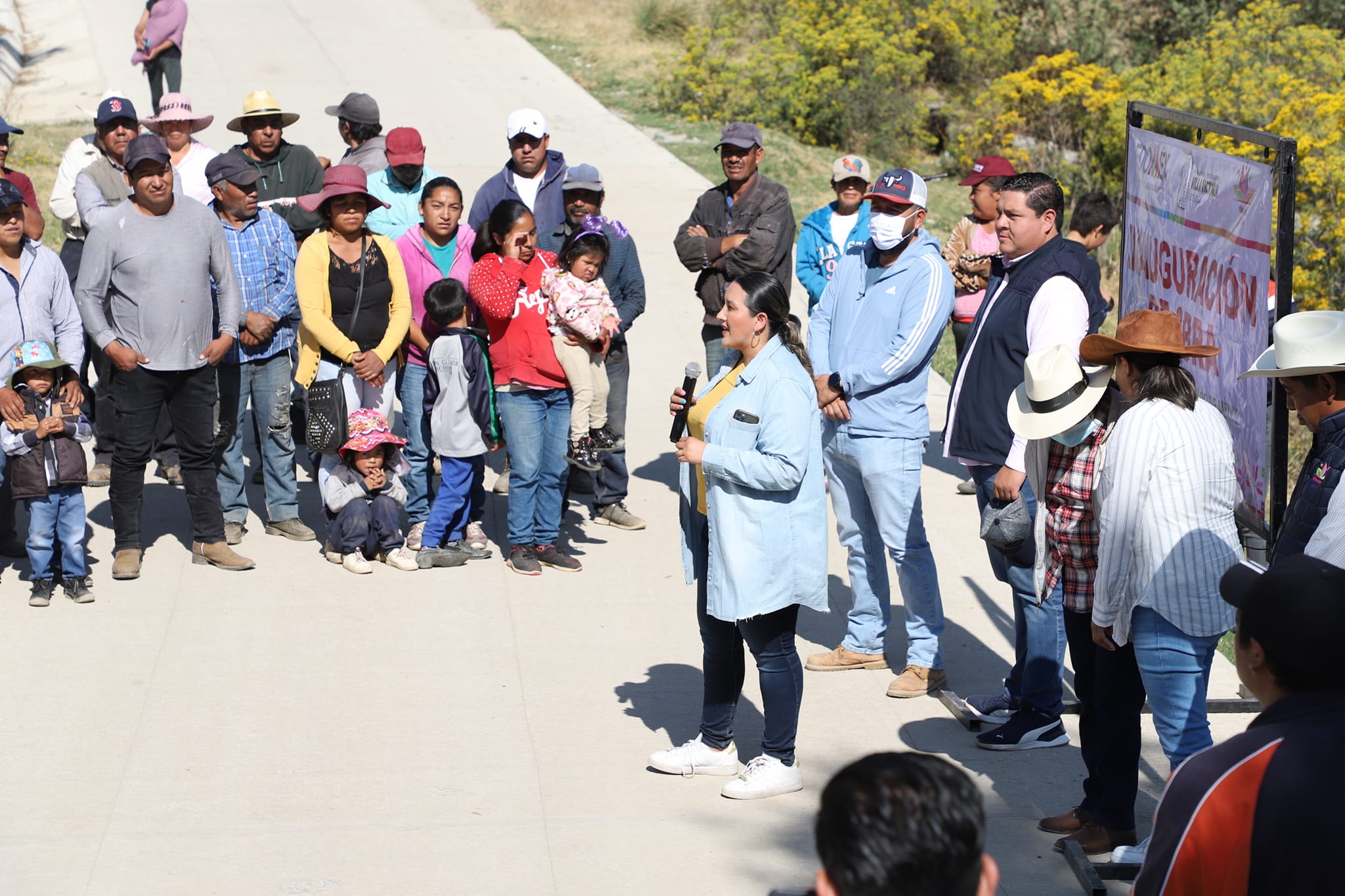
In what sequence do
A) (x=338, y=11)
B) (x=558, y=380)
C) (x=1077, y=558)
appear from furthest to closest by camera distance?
(x=338, y=11) → (x=558, y=380) → (x=1077, y=558)

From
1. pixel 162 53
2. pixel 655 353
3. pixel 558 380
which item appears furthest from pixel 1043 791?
pixel 162 53

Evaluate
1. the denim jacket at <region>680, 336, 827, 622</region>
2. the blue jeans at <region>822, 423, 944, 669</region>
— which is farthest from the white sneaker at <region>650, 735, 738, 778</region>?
the blue jeans at <region>822, 423, 944, 669</region>

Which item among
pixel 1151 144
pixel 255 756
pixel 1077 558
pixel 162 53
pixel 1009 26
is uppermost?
pixel 1009 26

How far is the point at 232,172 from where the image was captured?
7328 millimetres

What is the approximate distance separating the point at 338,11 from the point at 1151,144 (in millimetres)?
22084

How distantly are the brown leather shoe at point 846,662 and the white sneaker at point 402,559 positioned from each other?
2.28m

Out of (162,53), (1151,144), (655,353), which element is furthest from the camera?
(162,53)

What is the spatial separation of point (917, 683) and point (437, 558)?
107 inches

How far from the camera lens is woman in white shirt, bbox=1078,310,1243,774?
4070mm

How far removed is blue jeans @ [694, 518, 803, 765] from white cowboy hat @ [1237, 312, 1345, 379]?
1.81 m

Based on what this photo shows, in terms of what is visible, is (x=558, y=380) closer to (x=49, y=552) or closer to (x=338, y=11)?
(x=49, y=552)

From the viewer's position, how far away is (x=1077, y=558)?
14.9 feet

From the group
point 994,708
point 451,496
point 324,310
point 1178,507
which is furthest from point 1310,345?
point 324,310

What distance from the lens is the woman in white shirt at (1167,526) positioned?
4.07 metres
